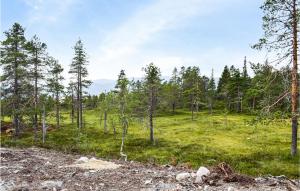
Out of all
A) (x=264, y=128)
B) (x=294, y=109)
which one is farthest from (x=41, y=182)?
(x=264, y=128)

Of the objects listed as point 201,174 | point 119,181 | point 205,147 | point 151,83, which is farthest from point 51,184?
point 151,83

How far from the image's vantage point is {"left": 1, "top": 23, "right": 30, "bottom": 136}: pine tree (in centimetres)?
4312

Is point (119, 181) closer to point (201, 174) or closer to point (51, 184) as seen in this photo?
point (51, 184)

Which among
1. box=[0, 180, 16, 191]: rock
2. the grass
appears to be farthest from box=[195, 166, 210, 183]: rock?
the grass

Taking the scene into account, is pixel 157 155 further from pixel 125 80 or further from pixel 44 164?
pixel 44 164

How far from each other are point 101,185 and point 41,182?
2.48 m

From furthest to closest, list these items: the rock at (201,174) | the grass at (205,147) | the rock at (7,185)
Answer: the grass at (205,147), the rock at (201,174), the rock at (7,185)

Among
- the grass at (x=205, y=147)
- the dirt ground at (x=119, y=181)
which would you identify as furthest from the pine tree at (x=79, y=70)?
the dirt ground at (x=119, y=181)

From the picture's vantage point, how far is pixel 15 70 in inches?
1684

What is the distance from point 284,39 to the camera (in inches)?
1085

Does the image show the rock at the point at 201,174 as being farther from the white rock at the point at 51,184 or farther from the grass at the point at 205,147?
the grass at the point at 205,147

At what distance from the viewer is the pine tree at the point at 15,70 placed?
4312cm

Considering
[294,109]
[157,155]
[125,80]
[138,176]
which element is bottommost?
[157,155]

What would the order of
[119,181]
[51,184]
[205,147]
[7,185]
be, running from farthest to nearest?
1. [205,147]
2. [119,181]
3. [51,184]
4. [7,185]
